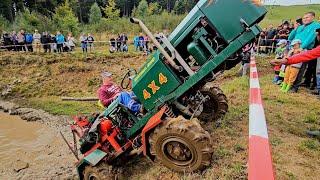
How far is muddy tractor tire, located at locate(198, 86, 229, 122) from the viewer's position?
616cm

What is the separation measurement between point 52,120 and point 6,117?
8.45ft

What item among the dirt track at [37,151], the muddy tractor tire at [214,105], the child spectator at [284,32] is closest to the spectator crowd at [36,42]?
the dirt track at [37,151]

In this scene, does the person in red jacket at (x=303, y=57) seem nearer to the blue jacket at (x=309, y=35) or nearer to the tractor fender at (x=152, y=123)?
the tractor fender at (x=152, y=123)

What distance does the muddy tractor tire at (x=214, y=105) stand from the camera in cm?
616

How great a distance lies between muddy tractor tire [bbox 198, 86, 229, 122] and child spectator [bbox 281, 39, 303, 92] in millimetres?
2765

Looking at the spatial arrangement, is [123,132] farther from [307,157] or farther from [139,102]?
[307,157]

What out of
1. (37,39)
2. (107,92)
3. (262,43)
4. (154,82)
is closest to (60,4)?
(37,39)

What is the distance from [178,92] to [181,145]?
0.81 meters

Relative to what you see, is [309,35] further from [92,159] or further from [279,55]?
[92,159]

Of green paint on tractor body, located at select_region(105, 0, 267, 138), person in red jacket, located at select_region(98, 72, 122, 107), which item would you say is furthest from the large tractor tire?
person in red jacket, located at select_region(98, 72, 122, 107)

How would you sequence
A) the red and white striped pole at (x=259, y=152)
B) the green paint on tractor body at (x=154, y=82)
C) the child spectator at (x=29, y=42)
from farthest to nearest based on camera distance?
the child spectator at (x=29, y=42)
the green paint on tractor body at (x=154, y=82)
the red and white striped pole at (x=259, y=152)

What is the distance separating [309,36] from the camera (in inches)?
308

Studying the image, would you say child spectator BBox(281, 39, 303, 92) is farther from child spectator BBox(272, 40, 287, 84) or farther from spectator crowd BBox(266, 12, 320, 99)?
child spectator BBox(272, 40, 287, 84)

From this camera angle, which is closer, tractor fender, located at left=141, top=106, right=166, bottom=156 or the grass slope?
the grass slope
